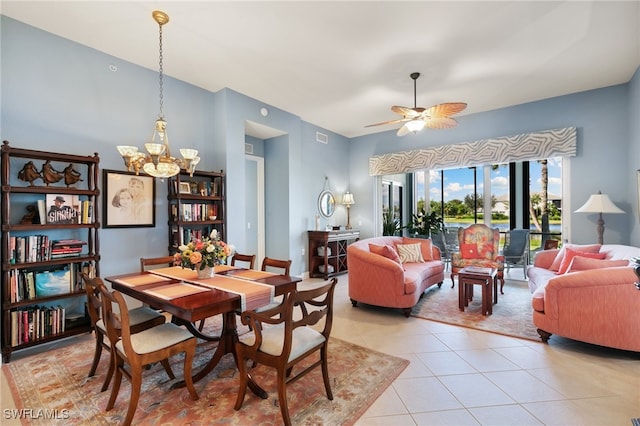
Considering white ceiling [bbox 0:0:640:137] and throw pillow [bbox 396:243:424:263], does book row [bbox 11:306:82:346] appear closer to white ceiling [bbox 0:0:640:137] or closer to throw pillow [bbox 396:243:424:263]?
white ceiling [bbox 0:0:640:137]

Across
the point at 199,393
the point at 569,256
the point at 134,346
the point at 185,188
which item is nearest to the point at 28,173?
the point at 185,188

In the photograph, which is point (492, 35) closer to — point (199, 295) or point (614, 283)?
point (614, 283)

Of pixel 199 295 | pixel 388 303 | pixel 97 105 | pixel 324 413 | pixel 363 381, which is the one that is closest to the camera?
pixel 324 413

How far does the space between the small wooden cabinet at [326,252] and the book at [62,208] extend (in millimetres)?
3715

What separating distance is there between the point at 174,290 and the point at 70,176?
1.88 m

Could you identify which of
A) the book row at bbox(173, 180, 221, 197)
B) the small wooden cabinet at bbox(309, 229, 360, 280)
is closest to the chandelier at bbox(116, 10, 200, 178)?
the book row at bbox(173, 180, 221, 197)

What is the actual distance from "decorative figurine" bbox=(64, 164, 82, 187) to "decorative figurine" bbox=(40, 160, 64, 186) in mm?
68

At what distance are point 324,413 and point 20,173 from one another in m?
3.40

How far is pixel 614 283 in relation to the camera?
252 centimetres

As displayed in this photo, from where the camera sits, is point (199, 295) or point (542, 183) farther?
point (542, 183)

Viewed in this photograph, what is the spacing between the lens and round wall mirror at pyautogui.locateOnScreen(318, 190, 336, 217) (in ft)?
20.8

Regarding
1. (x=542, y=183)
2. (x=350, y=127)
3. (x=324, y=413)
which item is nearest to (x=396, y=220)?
(x=350, y=127)

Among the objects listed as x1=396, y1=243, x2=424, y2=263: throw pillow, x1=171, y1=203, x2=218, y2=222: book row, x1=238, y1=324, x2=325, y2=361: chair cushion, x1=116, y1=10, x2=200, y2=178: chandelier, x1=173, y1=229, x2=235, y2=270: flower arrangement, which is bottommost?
x1=238, y1=324, x2=325, y2=361: chair cushion

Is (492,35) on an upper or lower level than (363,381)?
upper
